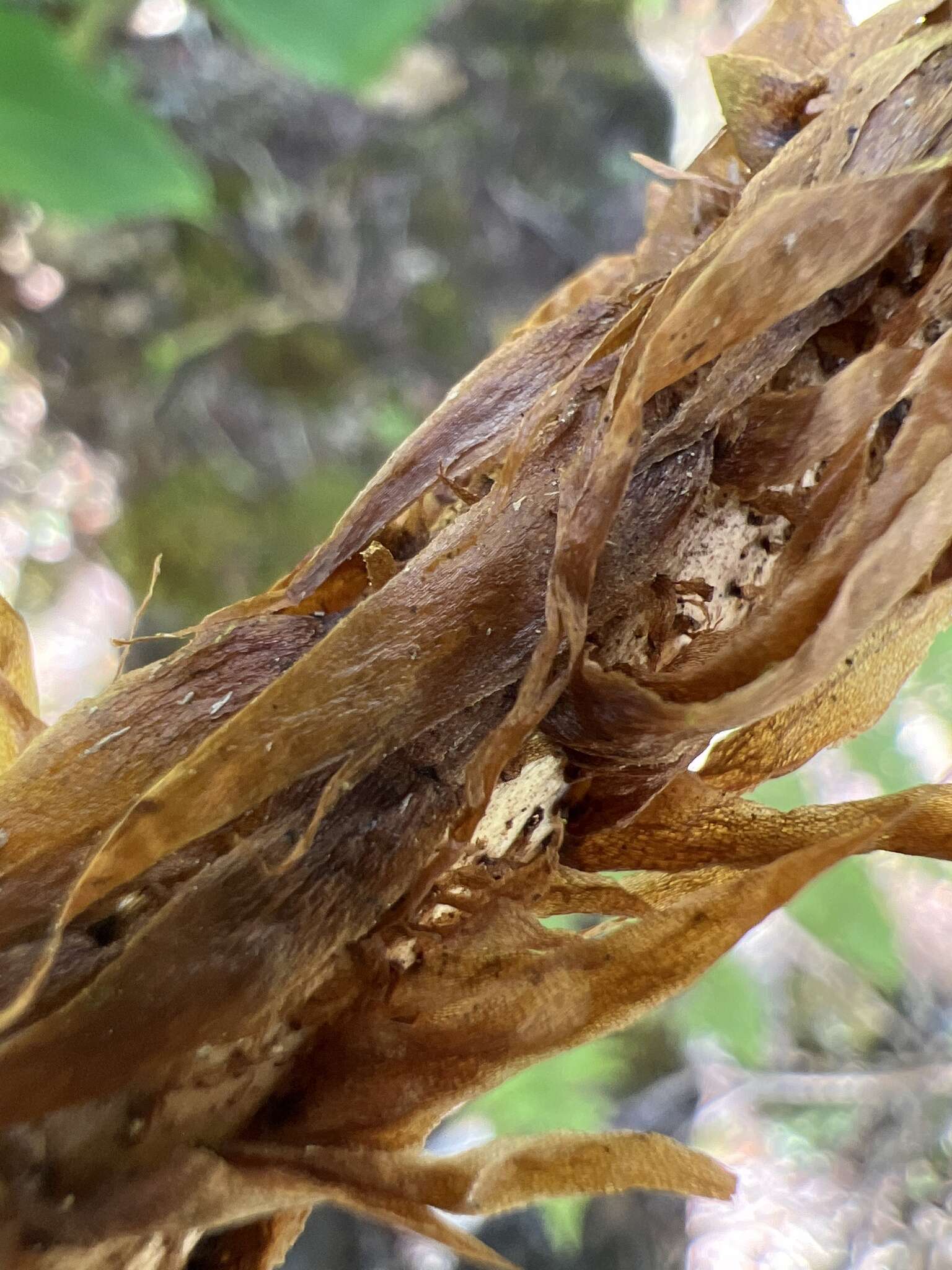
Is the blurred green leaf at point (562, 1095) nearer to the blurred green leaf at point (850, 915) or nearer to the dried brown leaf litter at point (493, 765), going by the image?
the blurred green leaf at point (850, 915)

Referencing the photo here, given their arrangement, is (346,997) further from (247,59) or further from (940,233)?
(247,59)

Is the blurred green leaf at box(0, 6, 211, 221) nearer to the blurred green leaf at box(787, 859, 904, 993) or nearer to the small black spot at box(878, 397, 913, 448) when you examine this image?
the small black spot at box(878, 397, 913, 448)

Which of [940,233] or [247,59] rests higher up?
[247,59]

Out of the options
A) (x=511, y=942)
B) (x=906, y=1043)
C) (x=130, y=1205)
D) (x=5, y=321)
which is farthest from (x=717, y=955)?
(x=5, y=321)

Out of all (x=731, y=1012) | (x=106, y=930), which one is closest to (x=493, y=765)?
(x=106, y=930)

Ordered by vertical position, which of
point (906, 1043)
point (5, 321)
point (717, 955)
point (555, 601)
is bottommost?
point (906, 1043)
